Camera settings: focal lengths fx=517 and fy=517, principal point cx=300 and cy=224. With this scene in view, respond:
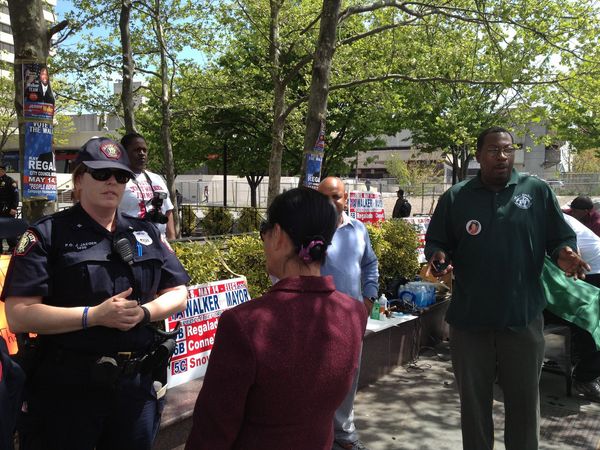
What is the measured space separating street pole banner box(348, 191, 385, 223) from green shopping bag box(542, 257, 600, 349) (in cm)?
358

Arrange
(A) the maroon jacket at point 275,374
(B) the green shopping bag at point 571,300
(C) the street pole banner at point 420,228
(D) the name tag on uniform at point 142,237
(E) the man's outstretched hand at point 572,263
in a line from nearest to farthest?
(A) the maroon jacket at point 275,374 → (D) the name tag on uniform at point 142,237 → (E) the man's outstretched hand at point 572,263 → (B) the green shopping bag at point 571,300 → (C) the street pole banner at point 420,228

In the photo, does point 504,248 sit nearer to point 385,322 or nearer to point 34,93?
point 385,322

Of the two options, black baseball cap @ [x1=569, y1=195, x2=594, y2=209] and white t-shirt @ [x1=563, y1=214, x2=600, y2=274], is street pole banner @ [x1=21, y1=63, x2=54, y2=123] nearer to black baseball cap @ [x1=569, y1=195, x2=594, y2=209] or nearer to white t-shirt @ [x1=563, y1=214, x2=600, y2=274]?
white t-shirt @ [x1=563, y1=214, x2=600, y2=274]

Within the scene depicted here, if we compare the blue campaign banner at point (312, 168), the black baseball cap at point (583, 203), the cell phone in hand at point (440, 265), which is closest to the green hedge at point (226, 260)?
the blue campaign banner at point (312, 168)

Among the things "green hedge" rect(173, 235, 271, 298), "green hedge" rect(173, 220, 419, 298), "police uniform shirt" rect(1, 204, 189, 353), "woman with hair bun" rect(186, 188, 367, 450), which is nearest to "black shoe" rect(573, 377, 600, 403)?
"green hedge" rect(173, 220, 419, 298)

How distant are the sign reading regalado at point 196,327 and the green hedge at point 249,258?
252 mm

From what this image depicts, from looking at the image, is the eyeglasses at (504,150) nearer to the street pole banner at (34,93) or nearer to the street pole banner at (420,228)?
the street pole banner at (34,93)

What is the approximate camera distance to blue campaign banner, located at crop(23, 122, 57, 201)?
423cm

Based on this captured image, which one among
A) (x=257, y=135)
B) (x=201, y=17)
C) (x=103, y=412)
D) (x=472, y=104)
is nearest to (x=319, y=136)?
(x=103, y=412)

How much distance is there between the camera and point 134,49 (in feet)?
46.2

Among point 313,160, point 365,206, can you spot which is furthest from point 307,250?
point 365,206

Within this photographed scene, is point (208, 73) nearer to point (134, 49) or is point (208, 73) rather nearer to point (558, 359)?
point (134, 49)

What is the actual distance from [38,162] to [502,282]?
12.1 ft

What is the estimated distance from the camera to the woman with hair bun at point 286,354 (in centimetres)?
141
